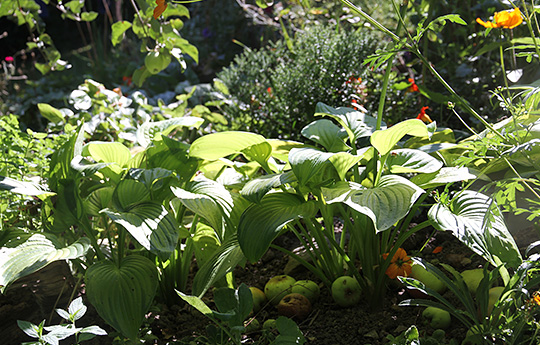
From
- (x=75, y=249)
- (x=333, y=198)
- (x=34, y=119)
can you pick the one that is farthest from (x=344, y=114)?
(x=34, y=119)

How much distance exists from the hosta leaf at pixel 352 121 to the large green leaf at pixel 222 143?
0.28 metres

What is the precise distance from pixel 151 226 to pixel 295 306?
0.54 m

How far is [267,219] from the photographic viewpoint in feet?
4.43

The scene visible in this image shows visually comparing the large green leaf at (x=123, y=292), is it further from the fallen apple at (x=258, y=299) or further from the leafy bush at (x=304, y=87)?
the leafy bush at (x=304, y=87)

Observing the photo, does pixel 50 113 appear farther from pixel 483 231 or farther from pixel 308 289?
pixel 483 231

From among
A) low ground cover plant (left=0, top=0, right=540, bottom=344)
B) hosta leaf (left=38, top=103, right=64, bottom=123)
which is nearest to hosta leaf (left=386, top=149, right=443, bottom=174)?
low ground cover plant (left=0, top=0, right=540, bottom=344)

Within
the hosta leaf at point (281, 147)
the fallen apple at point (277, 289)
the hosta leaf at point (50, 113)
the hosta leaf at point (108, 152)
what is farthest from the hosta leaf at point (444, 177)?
the hosta leaf at point (50, 113)

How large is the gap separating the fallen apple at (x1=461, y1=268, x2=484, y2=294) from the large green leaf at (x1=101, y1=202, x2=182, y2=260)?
901 mm

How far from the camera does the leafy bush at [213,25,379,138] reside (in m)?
2.49

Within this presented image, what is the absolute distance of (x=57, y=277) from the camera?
5.65 ft

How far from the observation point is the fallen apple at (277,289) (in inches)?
65.4

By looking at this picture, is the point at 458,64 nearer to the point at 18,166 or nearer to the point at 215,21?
the point at 18,166

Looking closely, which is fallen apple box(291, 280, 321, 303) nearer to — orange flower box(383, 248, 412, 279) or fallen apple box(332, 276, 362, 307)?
fallen apple box(332, 276, 362, 307)

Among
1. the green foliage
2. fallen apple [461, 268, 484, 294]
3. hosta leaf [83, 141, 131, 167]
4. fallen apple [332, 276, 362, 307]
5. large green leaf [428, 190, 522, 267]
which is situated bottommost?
fallen apple [332, 276, 362, 307]
